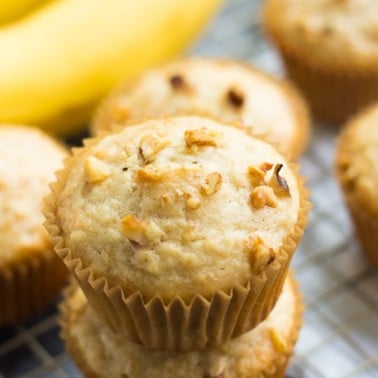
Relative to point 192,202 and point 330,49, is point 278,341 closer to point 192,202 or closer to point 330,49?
point 192,202

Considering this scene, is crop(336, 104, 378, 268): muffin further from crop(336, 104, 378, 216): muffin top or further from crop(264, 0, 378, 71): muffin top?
crop(264, 0, 378, 71): muffin top

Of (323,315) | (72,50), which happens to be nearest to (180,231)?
(323,315)

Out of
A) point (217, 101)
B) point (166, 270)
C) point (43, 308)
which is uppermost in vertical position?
point (166, 270)

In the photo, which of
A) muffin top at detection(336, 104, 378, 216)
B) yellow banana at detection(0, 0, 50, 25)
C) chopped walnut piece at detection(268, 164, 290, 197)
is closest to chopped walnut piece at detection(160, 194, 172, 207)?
chopped walnut piece at detection(268, 164, 290, 197)

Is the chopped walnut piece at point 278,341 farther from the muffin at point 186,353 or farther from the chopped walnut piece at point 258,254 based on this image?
the chopped walnut piece at point 258,254

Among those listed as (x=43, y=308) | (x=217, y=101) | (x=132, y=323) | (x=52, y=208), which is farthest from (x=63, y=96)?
(x=132, y=323)

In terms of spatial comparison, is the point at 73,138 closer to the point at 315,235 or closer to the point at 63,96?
the point at 63,96
